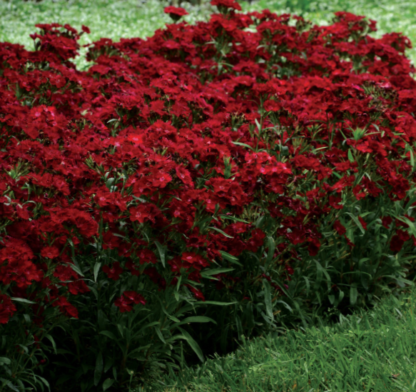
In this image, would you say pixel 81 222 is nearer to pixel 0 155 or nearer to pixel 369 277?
pixel 0 155

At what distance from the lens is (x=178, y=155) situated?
10.2ft

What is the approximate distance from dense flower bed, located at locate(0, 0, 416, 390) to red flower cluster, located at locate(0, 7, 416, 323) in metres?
0.01

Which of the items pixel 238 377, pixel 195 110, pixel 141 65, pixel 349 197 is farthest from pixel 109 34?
pixel 238 377

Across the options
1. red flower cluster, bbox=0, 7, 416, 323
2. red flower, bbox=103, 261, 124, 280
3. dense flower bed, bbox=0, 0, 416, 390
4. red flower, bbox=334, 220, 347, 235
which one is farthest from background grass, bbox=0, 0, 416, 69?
red flower, bbox=103, 261, 124, 280

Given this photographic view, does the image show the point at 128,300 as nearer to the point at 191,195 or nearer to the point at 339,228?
the point at 191,195

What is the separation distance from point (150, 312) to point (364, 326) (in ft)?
4.05

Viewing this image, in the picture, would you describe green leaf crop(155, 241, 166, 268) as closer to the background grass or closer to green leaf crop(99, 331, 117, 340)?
green leaf crop(99, 331, 117, 340)

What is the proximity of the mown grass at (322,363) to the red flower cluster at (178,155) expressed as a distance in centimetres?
51

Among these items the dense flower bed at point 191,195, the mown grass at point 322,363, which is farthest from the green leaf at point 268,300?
the mown grass at point 322,363

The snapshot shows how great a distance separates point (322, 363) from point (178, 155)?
126 centimetres

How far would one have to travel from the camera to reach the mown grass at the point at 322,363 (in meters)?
2.72

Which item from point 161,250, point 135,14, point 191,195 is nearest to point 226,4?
point 191,195

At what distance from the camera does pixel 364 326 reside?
11.1 ft

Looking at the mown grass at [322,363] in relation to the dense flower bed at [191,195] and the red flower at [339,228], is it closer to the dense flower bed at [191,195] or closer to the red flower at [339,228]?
the dense flower bed at [191,195]
